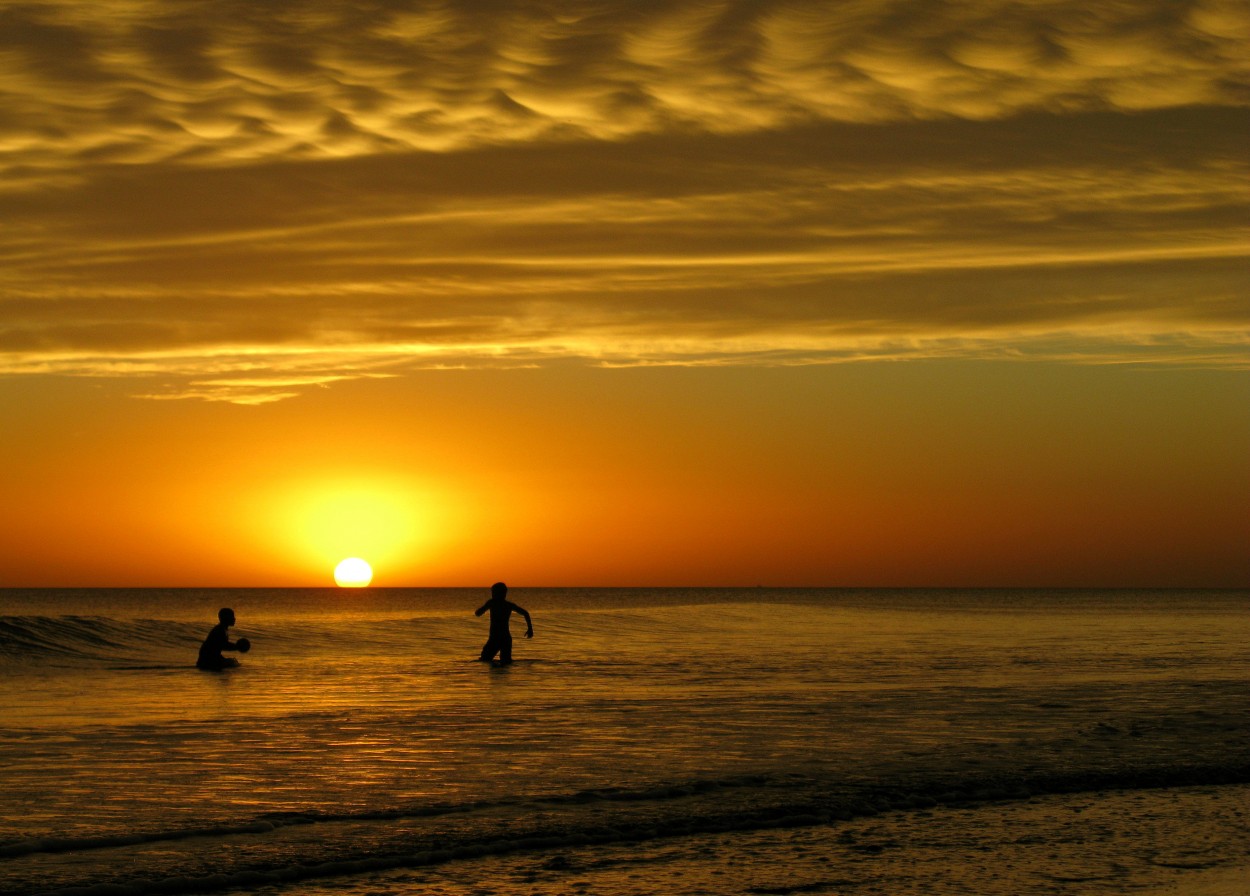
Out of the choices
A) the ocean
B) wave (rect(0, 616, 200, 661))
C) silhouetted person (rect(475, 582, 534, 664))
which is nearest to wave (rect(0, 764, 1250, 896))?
the ocean

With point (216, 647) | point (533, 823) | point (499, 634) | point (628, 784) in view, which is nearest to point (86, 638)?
point (216, 647)

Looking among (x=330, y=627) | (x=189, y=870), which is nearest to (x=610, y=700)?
(x=189, y=870)

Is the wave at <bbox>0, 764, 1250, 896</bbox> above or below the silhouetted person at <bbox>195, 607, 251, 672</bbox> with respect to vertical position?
below

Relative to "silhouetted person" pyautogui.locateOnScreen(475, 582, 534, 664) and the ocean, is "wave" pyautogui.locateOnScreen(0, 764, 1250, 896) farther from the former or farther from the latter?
"silhouetted person" pyautogui.locateOnScreen(475, 582, 534, 664)

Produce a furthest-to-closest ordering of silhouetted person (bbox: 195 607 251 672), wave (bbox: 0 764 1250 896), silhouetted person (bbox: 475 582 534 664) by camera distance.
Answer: silhouetted person (bbox: 475 582 534 664) → silhouetted person (bbox: 195 607 251 672) → wave (bbox: 0 764 1250 896)

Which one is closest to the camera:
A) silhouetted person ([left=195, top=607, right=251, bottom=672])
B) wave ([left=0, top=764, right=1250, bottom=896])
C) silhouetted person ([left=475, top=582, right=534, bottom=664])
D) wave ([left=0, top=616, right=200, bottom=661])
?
wave ([left=0, top=764, right=1250, bottom=896])

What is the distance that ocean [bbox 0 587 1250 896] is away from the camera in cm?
741

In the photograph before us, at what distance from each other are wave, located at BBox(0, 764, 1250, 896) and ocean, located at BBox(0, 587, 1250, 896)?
3 centimetres

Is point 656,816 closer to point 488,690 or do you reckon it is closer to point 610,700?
point 610,700

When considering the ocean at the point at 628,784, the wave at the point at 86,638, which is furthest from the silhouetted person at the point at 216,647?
the wave at the point at 86,638

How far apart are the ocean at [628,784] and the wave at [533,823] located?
0.10ft

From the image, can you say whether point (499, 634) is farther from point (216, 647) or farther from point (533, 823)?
point (533, 823)

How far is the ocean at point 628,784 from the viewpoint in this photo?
741 centimetres

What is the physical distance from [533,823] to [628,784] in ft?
5.31
